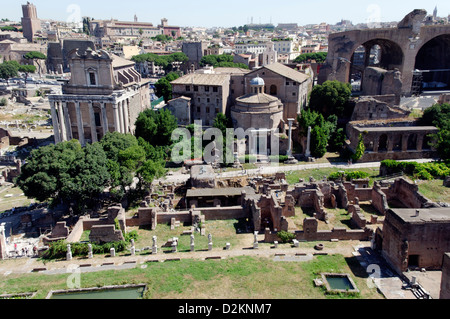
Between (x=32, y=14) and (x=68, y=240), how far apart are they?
179 metres

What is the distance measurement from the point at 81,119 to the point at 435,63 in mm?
68134

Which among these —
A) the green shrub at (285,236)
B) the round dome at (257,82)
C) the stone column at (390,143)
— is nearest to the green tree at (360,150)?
the stone column at (390,143)

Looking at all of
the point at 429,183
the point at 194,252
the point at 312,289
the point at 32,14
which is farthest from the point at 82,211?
the point at 32,14

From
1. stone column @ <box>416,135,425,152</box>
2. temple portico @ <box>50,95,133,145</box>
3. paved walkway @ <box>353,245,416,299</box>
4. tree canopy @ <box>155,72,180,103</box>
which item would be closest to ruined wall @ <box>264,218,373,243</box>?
paved walkway @ <box>353,245,416,299</box>

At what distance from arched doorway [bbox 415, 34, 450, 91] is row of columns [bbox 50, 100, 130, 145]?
55982 millimetres

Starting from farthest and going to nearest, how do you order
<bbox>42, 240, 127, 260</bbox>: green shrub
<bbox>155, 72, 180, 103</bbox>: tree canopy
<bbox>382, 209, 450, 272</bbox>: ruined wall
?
<bbox>155, 72, 180, 103</bbox>: tree canopy
<bbox>42, 240, 127, 260</bbox>: green shrub
<bbox>382, 209, 450, 272</bbox>: ruined wall

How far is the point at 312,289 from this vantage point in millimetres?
22891

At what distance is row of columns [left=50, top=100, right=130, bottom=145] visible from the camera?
53469mm

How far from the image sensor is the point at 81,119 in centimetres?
5472

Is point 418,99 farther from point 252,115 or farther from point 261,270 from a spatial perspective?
point 261,270

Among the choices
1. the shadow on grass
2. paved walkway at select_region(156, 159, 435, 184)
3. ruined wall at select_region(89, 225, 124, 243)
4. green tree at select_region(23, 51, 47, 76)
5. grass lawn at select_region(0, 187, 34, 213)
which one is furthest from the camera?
green tree at select_region(23, 51, 47, 76)

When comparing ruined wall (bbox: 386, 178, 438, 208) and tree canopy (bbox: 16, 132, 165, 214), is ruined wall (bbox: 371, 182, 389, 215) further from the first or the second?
tree canopy (bbox: 16, 132, 165, 214)

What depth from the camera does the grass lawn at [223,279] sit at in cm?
2252

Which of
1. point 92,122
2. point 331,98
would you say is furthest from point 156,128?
point 331,98
